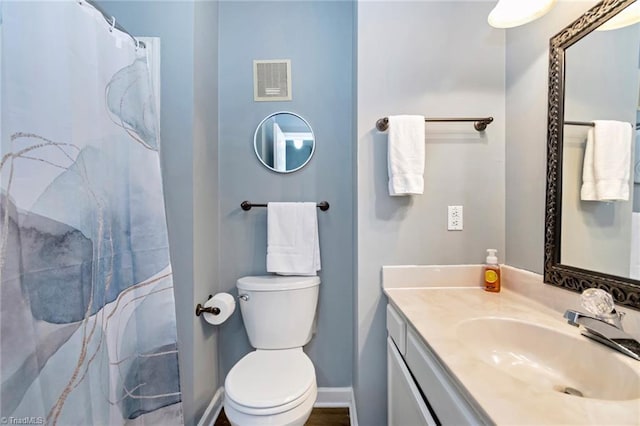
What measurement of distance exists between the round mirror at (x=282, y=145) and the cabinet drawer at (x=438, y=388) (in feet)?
3.62

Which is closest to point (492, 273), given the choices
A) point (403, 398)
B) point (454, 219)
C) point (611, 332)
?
point (454, 219)

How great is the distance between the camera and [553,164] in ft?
3.09

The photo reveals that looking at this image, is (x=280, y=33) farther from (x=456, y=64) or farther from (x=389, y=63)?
(x=456, y=64)

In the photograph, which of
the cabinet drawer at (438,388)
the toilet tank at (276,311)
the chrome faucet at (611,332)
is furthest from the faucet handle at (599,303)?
the toilet tank at (276,311)

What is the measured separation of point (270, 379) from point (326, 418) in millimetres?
639

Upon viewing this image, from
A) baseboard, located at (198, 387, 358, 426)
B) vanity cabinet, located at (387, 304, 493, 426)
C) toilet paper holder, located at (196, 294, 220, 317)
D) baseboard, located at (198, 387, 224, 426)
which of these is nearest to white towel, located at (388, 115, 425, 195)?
vanity cabinet, located at (387, 304, 493, 426)

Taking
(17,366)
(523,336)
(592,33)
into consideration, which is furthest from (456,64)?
(17,366)

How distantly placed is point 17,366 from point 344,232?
1311 millimetres

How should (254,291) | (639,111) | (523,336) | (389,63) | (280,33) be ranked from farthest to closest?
(280,33), (254,291), (389,63), (523,336), (639,111)

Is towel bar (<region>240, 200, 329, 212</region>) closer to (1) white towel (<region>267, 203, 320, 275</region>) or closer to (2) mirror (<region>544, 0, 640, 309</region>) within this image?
(1) white towel (<region>267, 203, 320, 275</region>)

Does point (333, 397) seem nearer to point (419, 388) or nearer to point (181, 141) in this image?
point (419, 388)

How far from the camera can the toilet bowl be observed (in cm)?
94

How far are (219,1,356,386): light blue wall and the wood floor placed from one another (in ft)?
0.47

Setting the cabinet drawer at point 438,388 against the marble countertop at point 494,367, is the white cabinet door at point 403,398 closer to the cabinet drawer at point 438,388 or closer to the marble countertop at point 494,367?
the cabinet drawer at point 438,388
